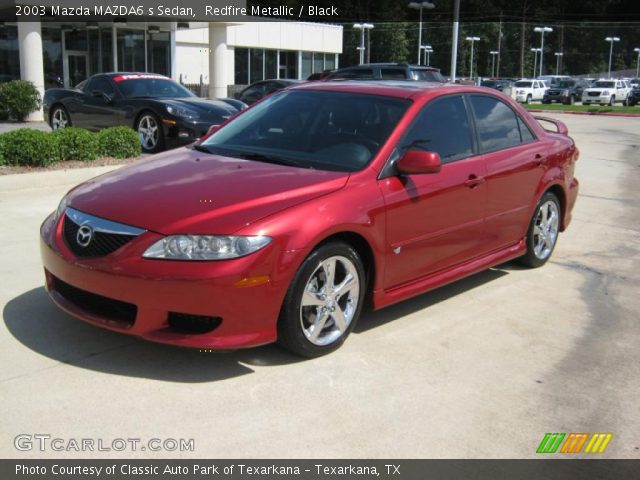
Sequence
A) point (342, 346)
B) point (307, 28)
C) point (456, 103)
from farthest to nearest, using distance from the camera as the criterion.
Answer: point (307, 28), point (456, 103), point (342, 346)

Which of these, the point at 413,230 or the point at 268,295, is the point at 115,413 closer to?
the point at 268,295

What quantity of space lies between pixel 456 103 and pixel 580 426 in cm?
265

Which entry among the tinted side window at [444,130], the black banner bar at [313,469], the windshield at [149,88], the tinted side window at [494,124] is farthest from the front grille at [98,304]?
the windshield at [149,88]

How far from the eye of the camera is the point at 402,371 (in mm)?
4184

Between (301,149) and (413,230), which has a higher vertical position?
(301,149)

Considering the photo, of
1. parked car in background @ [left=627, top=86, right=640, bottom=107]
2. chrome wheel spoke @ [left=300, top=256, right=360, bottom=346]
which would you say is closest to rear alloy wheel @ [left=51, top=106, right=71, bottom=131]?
chrome wheel spoke @ [left=300, top=256, right=360, bottom=346]

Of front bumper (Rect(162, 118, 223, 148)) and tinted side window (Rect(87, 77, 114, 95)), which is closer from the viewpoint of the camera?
front bumper (Rect(162, 118, 223, 148))

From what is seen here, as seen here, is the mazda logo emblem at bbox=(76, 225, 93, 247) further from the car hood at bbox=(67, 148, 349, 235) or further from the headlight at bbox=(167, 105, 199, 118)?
the headlight at bbox=(167, 105, 199, 118)

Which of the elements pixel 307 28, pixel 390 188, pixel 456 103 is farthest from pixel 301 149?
pixel 307 28

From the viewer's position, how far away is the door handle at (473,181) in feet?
16.9

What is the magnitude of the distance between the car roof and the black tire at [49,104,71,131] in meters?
10.0

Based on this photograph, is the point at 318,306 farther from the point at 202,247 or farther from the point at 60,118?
the point at 60,118

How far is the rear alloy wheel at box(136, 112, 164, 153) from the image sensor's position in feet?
40.8

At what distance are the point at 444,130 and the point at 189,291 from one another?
243 centimetres
